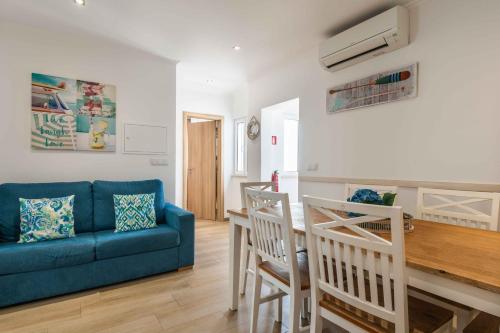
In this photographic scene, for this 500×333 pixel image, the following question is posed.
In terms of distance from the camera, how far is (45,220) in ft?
7.66

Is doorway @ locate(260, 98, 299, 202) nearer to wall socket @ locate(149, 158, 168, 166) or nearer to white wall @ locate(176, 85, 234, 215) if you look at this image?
white wall @ locate(176, 85, 234, 215)

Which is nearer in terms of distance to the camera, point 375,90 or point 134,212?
point 375,90

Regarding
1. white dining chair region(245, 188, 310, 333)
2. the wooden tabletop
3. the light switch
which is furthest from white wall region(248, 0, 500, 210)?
white dining chair region(245, 188, 310, 333)

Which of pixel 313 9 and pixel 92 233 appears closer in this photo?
pixel 313 9

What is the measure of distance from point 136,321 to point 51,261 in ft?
2.84

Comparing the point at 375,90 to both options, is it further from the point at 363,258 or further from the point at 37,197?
the point at 37,197

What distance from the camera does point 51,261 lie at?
2.13 m

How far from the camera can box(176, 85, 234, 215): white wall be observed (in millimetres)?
4793

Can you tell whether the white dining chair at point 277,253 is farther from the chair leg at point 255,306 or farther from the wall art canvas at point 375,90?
the wall art canvas at point 375,90

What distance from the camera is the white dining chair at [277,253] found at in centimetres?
136

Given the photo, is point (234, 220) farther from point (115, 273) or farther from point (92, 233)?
point (92, 233)

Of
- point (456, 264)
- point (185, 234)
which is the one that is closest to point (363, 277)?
point (456, 264)

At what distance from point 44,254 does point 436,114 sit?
3.28 m

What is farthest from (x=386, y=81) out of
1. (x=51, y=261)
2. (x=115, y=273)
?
(x=51, y=261)
